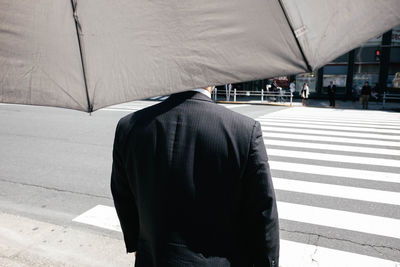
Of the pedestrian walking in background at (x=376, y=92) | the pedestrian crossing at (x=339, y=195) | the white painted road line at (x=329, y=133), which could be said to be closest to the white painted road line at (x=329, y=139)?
the pedestrian crossing at (x=339, y=195)

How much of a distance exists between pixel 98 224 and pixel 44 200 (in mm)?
1266

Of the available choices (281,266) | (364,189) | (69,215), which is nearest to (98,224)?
(69,215)

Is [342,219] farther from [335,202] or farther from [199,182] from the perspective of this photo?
[199,182]

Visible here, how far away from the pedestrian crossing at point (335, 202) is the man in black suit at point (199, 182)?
1.96 m

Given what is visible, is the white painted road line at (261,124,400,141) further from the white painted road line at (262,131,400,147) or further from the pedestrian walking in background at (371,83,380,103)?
the pedestrian walking in background at (371,83,380,103)

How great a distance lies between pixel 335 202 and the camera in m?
4.59

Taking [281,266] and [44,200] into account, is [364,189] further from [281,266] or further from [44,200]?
[44,200]

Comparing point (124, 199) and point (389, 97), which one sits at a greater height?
point (124, 199)

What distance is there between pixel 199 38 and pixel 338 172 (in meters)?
5.31

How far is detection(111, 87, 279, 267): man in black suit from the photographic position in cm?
135

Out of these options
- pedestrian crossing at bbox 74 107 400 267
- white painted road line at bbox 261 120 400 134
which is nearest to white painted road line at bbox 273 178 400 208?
pedestrian crossing at bbox 74 107 400 267

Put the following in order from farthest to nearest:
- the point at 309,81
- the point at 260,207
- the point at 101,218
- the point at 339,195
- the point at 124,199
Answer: the point at 309,81, the point at 339,195, the point at 101,218, the point at 124,199, the point at 260,207

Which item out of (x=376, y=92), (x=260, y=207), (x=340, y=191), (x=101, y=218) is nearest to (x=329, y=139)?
(x=340, y=191)

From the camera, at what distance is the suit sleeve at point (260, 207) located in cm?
135
